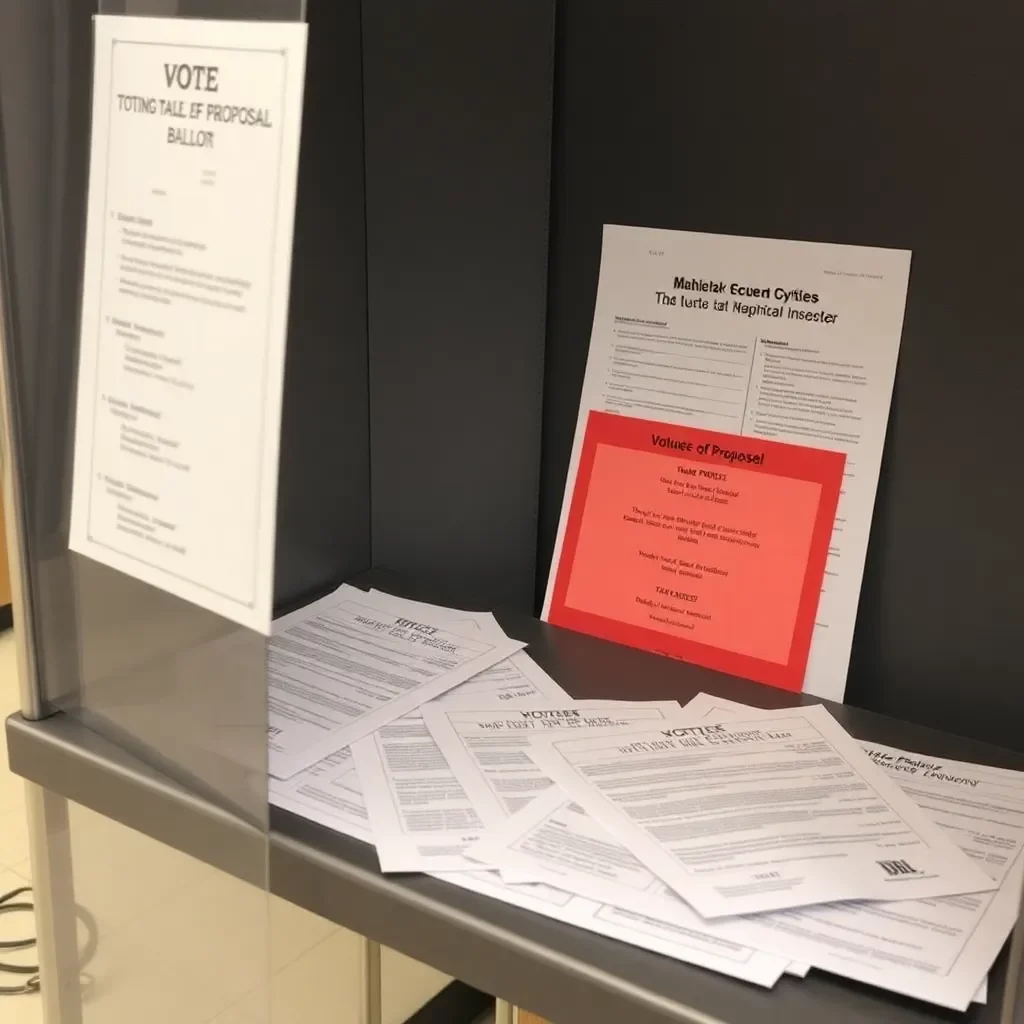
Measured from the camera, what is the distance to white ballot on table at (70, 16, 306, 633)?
507 mm

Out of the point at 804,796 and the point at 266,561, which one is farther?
the point at 804,796

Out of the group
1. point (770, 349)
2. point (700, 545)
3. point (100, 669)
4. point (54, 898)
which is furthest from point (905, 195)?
point (54, 898)

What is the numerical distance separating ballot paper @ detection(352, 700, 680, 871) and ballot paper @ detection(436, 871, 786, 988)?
2 cm

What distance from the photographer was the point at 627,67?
874 mm

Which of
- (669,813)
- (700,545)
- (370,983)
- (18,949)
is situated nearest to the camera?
(669,813)

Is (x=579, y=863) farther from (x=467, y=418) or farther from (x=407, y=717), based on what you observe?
(x=467, y=418)

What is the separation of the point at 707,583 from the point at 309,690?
314 mm

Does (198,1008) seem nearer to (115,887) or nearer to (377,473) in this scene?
(115,887)

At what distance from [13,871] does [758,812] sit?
1367mm

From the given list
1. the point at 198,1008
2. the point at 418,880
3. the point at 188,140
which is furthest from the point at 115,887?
the point at 188,140

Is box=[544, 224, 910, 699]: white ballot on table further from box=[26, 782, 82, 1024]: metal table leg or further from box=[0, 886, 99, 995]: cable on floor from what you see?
box=[0, 886, 99, 995]: cable on floor

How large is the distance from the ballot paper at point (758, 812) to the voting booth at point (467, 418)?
51 mm

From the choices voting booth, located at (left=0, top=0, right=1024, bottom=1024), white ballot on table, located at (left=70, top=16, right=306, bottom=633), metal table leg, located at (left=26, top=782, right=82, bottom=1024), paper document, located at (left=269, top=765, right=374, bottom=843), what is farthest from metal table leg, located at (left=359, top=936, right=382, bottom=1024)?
white ballot on table, located at (left=70, top=16, right=306, bottom=633)

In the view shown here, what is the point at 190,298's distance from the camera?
1.80 feet
